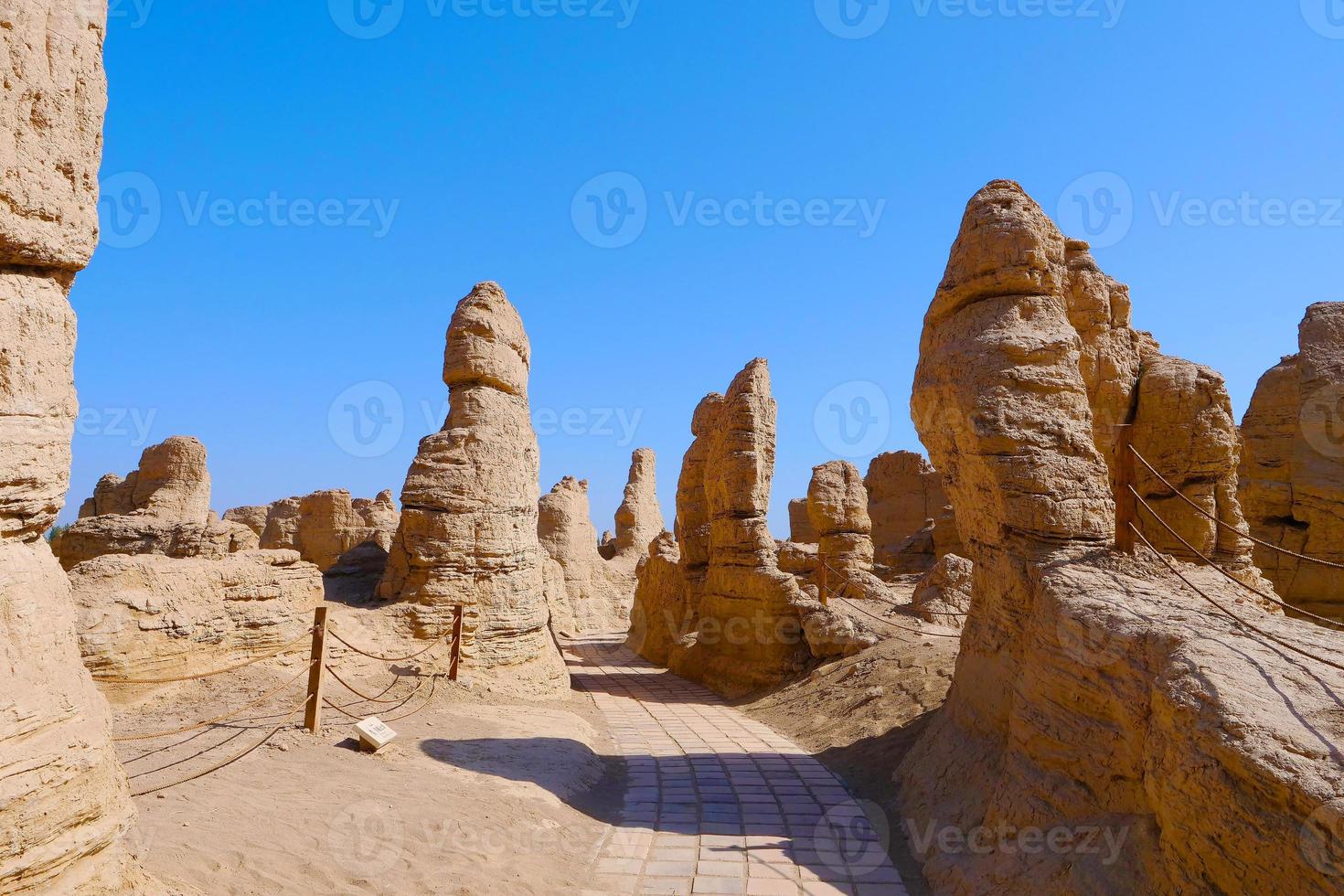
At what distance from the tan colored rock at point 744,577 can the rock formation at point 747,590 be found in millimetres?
15

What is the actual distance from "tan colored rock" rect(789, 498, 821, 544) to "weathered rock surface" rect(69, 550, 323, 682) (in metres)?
20.2

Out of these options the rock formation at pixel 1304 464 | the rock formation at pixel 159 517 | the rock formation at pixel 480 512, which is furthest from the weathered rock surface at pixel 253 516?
the rock formation at pixel 1304 464

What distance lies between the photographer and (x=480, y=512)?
10.5 metres

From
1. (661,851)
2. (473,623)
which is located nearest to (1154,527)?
(661,851)

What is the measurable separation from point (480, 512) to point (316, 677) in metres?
3.58

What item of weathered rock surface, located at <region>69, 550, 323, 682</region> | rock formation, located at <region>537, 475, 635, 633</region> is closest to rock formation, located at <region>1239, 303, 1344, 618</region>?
rock formation, located at <region>537, 475, 635, 633</region>

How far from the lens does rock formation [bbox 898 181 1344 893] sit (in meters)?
3.53

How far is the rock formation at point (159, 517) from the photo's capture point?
841 cm

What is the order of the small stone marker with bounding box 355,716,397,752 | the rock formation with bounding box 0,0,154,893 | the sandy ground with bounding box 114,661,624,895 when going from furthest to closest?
the small stone marker with bounding box 355,716,397,752 < the sandy ground with bounding box 114,661,624,895 < the rock formation with bounding box 0,0,154,893

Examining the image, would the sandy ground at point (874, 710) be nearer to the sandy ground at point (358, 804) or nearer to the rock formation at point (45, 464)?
the sandy ground at point (358, 804)

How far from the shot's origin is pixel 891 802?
7.18 meters

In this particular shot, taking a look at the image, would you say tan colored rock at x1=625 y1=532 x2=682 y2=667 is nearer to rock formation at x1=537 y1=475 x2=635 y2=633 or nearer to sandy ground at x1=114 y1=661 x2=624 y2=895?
rock formation at x1=537 y1=475 x2=635 y2=633

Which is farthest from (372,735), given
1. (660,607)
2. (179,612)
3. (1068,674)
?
(660,607)

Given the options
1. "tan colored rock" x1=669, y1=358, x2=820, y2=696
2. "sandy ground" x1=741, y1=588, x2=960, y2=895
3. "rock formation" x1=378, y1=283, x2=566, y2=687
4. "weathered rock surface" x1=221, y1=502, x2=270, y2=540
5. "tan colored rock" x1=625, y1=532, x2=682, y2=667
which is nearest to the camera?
"sandy ground" x1=741, y1=588, x2=960, y2=895
